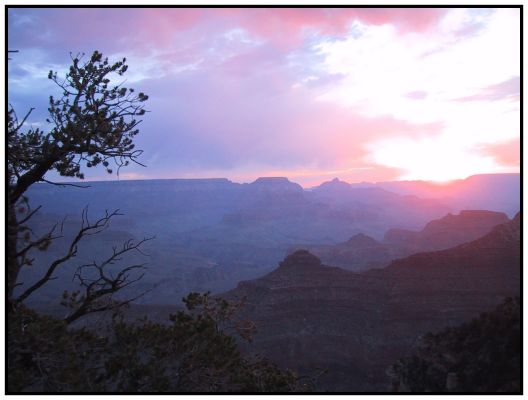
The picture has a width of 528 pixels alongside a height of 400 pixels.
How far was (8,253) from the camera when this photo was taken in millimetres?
6367

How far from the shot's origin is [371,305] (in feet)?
146

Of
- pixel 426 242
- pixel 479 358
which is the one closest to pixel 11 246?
pixel 479 358

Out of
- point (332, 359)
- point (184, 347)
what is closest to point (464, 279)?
point (332, 359)

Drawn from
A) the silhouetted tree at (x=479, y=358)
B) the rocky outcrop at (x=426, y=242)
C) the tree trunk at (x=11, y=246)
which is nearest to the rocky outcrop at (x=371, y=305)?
the silhouetted tree at (x=479, y=358)

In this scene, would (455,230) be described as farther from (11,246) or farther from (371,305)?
(11,246)

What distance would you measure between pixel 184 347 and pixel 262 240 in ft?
506

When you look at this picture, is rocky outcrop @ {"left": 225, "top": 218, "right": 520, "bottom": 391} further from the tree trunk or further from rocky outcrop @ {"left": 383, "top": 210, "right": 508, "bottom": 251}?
rocky outcrop @ {"left": 383, "top": 210, "right": 508, "bottom": 251}

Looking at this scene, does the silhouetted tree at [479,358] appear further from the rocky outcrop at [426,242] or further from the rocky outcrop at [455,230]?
the rocky outcrop at [455,230]

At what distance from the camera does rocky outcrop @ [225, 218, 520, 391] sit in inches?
1447

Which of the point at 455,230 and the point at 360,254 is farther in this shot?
the point at 455,230

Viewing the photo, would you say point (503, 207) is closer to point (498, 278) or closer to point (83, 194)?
point (498, 278)

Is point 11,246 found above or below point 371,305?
above

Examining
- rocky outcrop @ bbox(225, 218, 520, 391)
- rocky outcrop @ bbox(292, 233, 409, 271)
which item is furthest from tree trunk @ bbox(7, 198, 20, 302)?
rocky outcrop @ bbox(292, 233, 409, 271)

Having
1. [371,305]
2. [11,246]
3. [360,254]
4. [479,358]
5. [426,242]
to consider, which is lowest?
[371,305]
